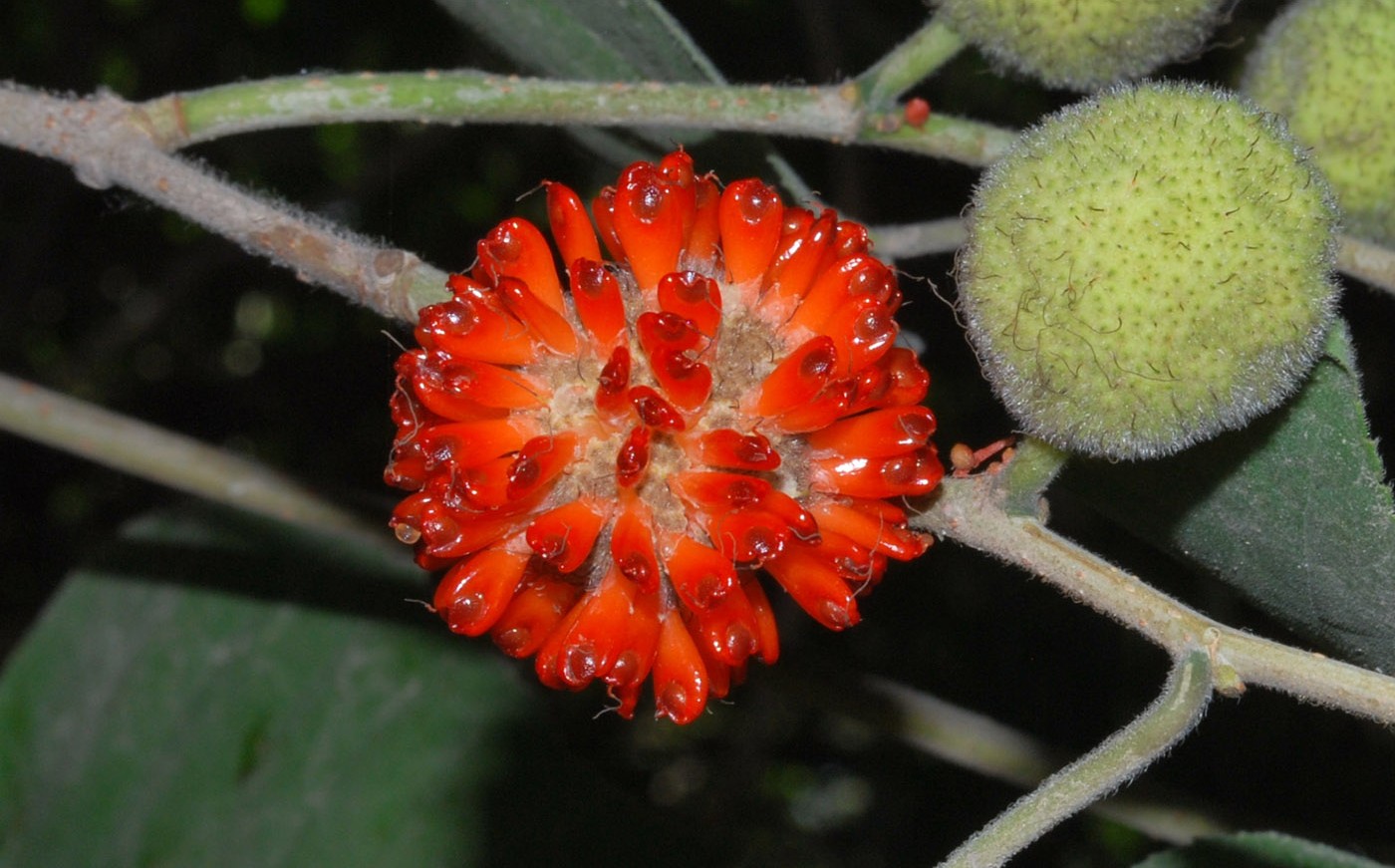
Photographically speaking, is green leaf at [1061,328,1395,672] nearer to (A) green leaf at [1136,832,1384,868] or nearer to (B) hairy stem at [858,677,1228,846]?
(A) green leaf at [1136,832,1384,868]

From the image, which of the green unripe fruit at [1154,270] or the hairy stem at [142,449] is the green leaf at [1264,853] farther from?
the hairy stem at [142,449]

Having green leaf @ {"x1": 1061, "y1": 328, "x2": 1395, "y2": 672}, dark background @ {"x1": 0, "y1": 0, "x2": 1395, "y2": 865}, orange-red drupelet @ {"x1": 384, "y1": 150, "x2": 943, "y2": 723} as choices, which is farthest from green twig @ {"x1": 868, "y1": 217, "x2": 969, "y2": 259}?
orange-red drupelet @ {"x1": 384, "y1": 150, "x2": 943, "y2": 723}

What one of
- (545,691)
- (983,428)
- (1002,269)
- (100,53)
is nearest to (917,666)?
(983,428)

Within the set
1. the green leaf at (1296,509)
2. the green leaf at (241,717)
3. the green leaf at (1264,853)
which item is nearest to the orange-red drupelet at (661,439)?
the green leaf at (1296,509)

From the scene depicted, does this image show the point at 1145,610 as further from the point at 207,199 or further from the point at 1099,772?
the point at 207,199

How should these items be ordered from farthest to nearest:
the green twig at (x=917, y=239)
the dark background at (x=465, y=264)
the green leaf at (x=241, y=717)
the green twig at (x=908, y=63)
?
the dark background at (x=465, y=264) → the green leaf at (x=241, y=717) → the green twig at (x=917, y=239) → the green twig at (x=908, y=63)

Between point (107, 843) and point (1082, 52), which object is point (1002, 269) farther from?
point (107, 843)

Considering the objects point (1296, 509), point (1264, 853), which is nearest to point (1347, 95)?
point (1296, 509)
